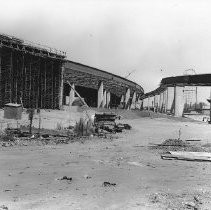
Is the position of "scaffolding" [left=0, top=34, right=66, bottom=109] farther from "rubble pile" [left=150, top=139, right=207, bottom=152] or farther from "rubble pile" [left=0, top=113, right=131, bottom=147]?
"rubble pile" [left=150, top=139, right=207, bottom=152]

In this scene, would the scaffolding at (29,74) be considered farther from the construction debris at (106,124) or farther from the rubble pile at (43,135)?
the rubble pile at (43,135)

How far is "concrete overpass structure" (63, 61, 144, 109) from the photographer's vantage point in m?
58.0

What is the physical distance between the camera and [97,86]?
67.7 metres

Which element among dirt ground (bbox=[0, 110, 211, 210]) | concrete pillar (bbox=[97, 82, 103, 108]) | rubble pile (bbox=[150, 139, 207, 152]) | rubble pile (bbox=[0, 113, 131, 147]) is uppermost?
concrete pillar (bbox=[97, 82, 103, 108])

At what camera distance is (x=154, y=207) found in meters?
8.78

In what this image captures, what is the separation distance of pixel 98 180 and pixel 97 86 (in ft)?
184

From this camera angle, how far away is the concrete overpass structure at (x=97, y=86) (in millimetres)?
58031

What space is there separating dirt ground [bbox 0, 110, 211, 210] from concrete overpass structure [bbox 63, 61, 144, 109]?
39.3 m

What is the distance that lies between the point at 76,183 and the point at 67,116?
32050mm

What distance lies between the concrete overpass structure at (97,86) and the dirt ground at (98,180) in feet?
129

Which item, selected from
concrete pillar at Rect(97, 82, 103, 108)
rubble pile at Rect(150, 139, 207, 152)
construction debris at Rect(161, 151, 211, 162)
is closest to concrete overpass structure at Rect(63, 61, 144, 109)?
concrete pillar at Rect(97, 82, 103, 108)

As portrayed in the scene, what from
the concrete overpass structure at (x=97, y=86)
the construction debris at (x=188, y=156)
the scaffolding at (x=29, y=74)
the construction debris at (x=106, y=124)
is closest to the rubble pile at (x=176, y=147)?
the construction debris at (x=188, y=156)

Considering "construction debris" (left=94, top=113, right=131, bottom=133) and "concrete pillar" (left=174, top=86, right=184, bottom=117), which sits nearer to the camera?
"construction debris" (left=94, top=113, right=131, bottom=133)

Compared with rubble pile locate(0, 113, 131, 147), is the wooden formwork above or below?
Answer: above
